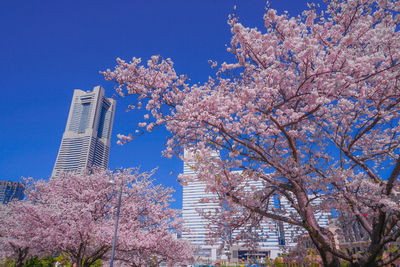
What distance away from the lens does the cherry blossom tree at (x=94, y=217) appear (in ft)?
41.1

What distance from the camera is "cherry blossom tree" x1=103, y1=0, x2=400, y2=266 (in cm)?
545

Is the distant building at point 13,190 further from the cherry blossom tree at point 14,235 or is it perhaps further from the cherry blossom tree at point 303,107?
the cherry blossom tree at point 303,107

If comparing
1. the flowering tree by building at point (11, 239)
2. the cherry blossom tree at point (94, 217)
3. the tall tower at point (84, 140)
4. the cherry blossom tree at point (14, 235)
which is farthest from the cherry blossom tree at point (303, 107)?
the tall tower at point (84, 140)

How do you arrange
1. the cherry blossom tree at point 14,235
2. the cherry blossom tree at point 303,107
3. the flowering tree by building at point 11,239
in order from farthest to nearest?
the flowering tree by building at point 11,239 < the cherry blossom tree at point 14,235 < the cherry blossom tree at point 303,107

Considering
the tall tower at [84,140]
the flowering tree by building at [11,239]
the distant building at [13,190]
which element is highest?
the tall tower at [84,140]

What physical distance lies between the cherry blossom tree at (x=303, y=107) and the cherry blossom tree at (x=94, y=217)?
8311 millimetres

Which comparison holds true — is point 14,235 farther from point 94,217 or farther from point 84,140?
point 84,140

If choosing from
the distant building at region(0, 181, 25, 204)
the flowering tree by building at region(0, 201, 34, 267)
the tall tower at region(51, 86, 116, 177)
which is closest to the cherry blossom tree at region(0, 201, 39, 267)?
the flowering tree by building at region(0, 201, 34, 267)

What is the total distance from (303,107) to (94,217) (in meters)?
13.5

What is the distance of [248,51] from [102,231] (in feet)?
39.6

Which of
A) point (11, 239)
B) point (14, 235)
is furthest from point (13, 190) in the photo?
point (14, 235)

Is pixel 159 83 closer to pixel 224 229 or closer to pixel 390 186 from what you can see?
pixel 224 229

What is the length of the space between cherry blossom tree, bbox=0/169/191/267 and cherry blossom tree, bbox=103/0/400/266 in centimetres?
831

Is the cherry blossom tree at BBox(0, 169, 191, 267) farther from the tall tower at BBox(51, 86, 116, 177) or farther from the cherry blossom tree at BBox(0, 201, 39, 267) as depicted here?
the tall tower at BBox(51, 86, 116, 177)
